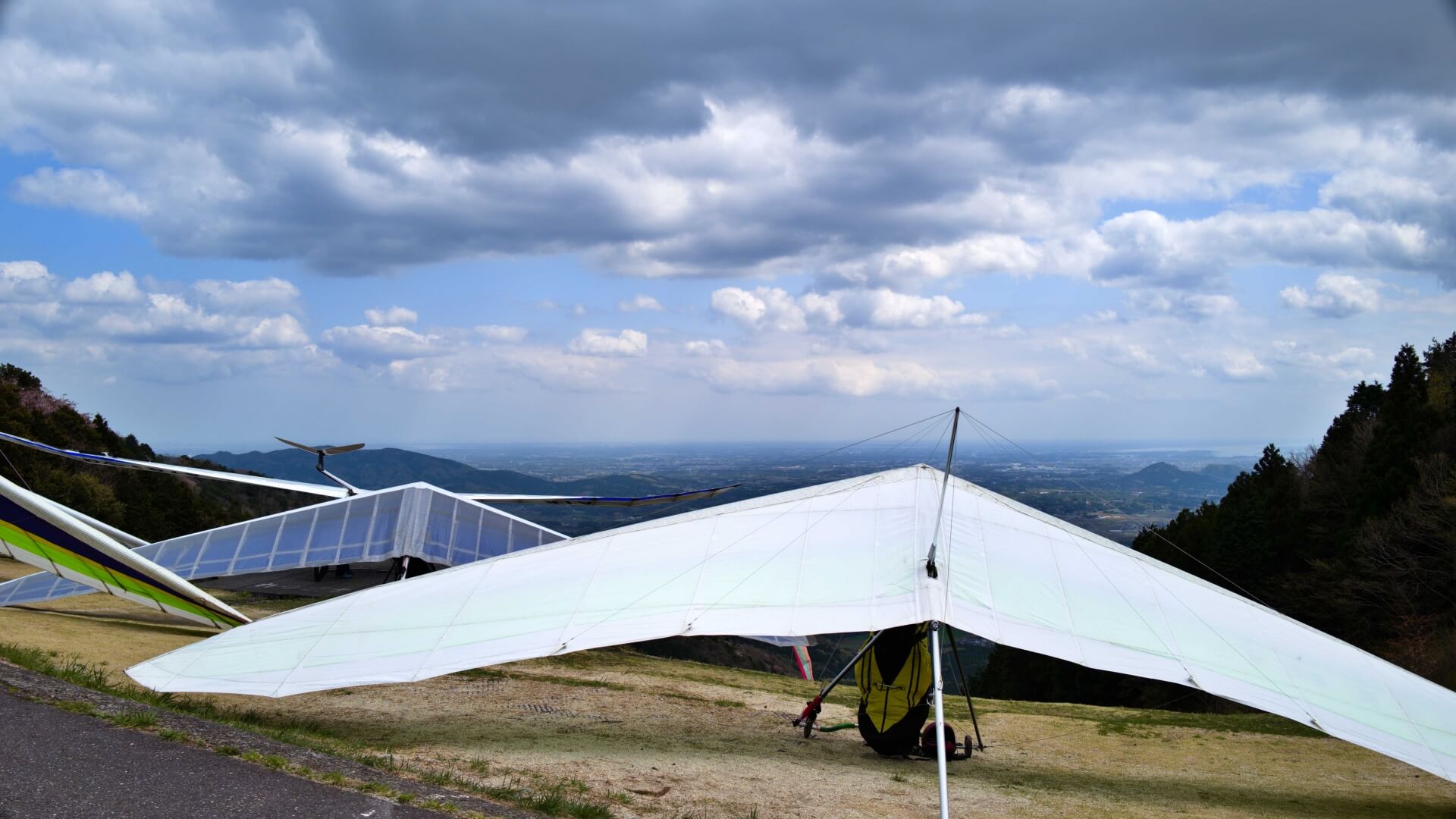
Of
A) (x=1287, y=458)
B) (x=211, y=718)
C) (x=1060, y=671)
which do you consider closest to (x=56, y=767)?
(x=211, y=718)

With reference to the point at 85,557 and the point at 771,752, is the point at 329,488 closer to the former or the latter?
the point at 85,557

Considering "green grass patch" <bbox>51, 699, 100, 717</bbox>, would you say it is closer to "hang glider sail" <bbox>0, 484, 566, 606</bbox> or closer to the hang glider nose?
"hang glider sail" <bbox>0, 484, 566, 606</bbox>

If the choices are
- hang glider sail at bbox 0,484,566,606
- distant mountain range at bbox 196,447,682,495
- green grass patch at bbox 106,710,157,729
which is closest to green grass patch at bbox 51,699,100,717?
green grass patch at bbox 106,710,157,729

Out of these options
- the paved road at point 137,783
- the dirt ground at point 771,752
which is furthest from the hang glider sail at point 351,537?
the paved road at point 137,783

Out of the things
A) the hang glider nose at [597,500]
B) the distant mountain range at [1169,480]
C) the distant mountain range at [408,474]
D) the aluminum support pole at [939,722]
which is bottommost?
the distant mountain range at [408,474]

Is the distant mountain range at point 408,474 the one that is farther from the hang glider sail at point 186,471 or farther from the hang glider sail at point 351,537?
the hang glider sail at point 351,537

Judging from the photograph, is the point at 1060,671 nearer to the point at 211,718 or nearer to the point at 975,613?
the point at 975,613
